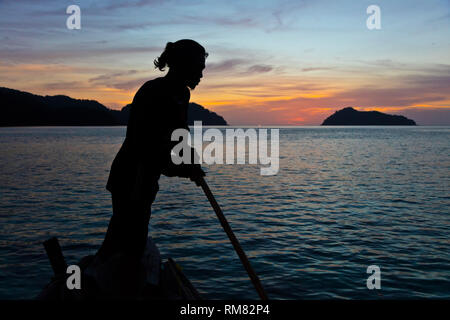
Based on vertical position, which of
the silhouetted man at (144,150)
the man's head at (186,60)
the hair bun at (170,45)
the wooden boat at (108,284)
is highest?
the hair bun at (170,45)

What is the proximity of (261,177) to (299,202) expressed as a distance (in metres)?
9.65

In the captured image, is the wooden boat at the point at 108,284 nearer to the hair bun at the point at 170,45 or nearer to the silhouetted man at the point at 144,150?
the silhouetted man at the point at 144,150

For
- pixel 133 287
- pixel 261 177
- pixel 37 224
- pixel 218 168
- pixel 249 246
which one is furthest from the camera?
pixel 218 168

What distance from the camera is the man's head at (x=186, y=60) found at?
4.04m

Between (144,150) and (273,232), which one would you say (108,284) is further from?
(273,232)

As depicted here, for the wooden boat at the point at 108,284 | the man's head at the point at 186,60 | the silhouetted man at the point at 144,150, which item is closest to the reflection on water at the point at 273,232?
the wooden boat at the point at 108,284

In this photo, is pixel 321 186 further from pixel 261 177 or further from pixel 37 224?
pixel 37 224

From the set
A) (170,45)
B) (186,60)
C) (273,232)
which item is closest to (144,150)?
(186,60)

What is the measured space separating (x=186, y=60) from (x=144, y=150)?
104 centimetres

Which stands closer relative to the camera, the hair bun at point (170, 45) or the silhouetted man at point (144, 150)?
the silhouetted man at point (144, 150)

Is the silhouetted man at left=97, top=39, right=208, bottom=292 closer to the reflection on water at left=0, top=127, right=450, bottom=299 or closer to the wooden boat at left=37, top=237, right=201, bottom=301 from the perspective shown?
the wooden boat at left=37, top=237, right=201, bottom=301
